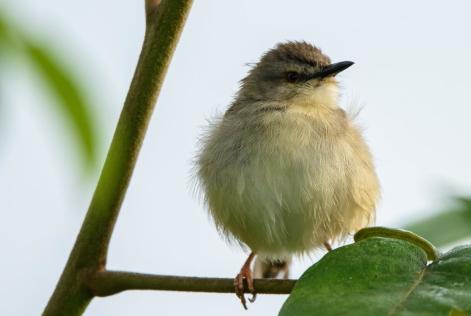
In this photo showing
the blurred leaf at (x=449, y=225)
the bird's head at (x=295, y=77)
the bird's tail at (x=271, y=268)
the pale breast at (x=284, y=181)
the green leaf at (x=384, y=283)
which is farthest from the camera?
the bird's tail at (x=271, y=268)

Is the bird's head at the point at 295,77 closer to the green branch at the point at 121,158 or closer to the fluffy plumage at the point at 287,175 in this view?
the fluffy plumage at the point at 287,175

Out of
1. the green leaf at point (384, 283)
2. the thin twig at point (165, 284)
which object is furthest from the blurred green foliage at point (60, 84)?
the thin twig at point (165, 284)

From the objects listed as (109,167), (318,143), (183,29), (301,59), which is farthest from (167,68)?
(301,59)

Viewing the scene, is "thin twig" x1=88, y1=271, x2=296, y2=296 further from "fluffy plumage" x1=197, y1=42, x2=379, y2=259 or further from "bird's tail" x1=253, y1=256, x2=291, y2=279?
"bird's tail" x1=253, y1=256, x2=291, y2=279

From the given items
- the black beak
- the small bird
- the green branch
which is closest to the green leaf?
the green branch

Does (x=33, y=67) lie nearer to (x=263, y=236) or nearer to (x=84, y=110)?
(x=84, y=110)

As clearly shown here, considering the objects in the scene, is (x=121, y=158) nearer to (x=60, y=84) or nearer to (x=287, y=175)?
(x=60, y=84)
